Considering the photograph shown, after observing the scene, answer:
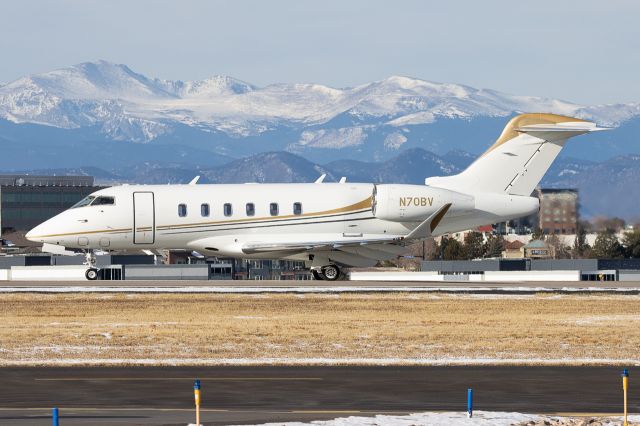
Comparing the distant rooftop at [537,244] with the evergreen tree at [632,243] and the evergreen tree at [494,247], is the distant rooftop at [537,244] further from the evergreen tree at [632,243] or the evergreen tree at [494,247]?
the evergreen tree at [632,243]

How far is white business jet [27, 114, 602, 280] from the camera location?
5894 centimetres

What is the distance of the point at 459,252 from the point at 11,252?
46423mm

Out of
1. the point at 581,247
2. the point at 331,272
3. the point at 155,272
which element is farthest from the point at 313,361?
the point at 581,247

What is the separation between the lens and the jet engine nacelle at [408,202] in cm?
5944

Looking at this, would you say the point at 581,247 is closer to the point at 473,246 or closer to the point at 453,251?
the point at 453,251

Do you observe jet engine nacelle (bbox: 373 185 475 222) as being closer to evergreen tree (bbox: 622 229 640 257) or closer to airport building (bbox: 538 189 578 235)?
airport building (bbox: 538 189 578 235)

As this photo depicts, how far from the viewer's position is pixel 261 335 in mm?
37250

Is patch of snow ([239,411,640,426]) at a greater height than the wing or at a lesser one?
lesser

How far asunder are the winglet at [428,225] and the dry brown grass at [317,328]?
6.74 metres

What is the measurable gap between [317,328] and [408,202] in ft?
69.3

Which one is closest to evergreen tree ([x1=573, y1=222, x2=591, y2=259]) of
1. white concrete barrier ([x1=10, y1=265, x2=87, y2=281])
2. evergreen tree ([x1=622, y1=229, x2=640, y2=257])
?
evergreen tree ([x1=622, y1=229, x2=640, y2=257])

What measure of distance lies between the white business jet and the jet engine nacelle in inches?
1.7

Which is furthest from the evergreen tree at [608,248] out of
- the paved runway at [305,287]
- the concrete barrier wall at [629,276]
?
the paved runway at [305,287]

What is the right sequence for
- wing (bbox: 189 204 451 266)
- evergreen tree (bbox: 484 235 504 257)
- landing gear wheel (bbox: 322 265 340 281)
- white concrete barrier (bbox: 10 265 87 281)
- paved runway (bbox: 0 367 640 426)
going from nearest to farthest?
1. paved runway (bbox: 0 367 640 426)
2. wing (bbox: 189 204 451 266)
3. landing gear wheel (bbox: 322 265 340 281)
4. white concrete barrier (bbox: 10 265 87 281)
5. evergreen tree (bbox: 484 235 504 257)
